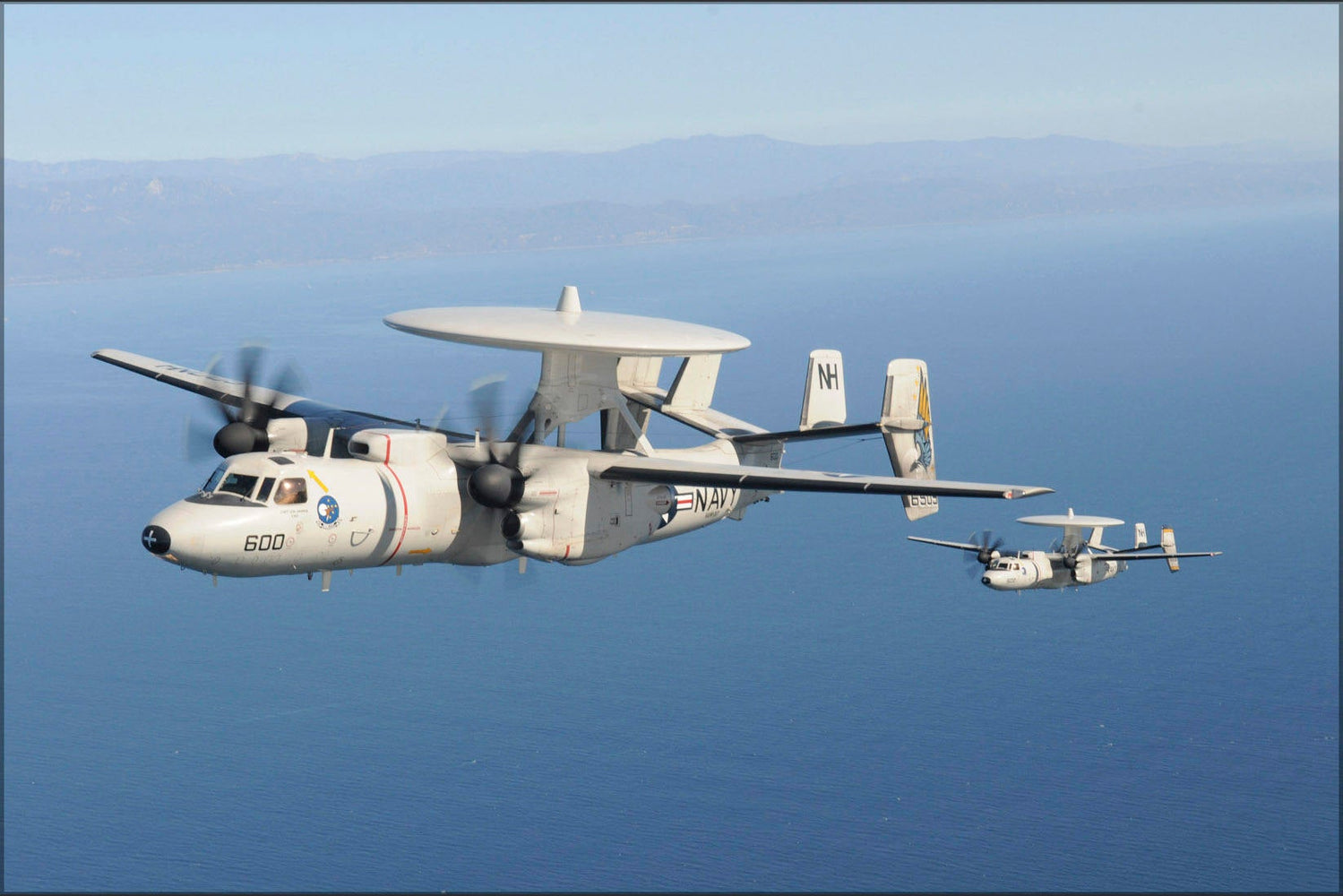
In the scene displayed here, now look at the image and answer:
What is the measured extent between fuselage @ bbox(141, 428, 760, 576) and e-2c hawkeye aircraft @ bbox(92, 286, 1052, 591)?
1.6 inches

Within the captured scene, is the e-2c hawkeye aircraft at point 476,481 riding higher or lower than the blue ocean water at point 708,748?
higher

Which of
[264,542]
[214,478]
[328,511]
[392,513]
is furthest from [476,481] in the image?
[214,478]

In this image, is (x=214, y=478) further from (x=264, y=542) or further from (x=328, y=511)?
(x=328, y=511)

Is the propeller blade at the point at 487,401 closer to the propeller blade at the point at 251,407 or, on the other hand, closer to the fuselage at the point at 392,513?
the fuselage at the point at 392,513

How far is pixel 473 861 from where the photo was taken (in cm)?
14962

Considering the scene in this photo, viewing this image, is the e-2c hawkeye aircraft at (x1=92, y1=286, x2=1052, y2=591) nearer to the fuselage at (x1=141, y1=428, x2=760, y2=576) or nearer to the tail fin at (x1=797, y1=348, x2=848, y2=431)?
the fuselage at (x1=141, y1=428, x2=760, y2=576)

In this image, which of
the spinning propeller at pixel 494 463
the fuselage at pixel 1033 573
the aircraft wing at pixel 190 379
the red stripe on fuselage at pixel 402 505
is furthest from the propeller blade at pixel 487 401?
the fuselage at pixel 1033 573

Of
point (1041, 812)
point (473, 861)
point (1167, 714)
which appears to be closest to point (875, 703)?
point (1041, 812)

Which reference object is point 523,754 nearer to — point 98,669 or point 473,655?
point 473,655

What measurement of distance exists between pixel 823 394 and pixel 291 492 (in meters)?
21.6

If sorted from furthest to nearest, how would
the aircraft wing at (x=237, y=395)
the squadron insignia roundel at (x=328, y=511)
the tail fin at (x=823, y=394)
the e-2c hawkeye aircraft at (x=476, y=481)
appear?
the tail fin at (x=823, y=394), the aircraft wing at (x=237, y=395), the squadron insignia roundel at (x=328, y=511), the e-2c hawkeye aircraft at (x=476, y=481)

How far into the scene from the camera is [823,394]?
4934 centimetres

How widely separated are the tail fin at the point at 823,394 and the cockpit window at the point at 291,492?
2010cm

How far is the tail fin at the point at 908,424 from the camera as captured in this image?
153 feet
